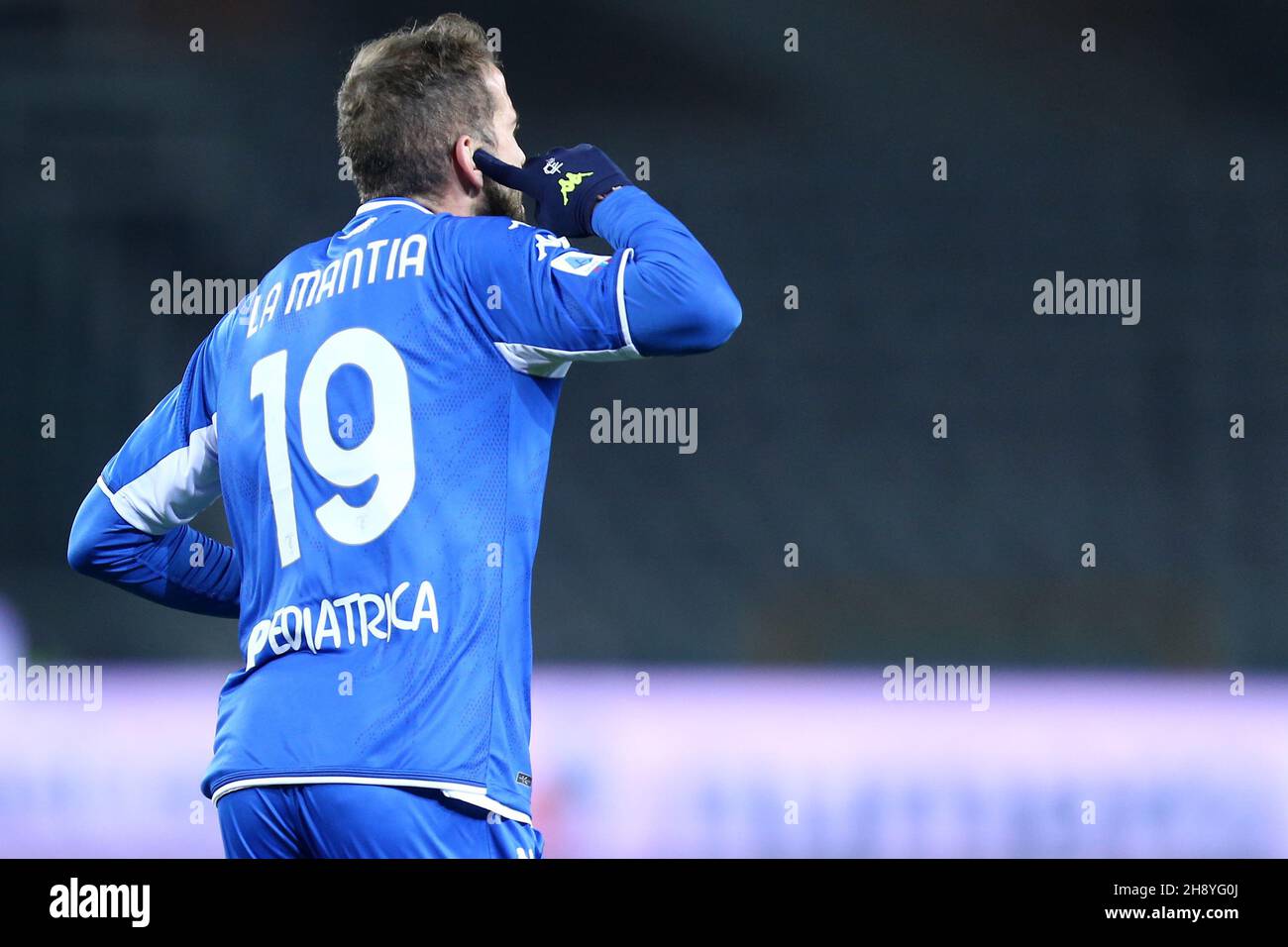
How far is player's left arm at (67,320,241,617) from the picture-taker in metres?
1.95

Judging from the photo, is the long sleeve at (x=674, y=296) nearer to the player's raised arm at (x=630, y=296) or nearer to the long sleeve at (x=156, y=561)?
the player's raised arm at (x=630, y=296)

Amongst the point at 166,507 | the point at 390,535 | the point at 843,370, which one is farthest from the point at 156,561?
the point at 843,370

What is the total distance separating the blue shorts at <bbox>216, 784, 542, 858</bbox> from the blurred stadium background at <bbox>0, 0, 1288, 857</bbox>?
11.0 ft

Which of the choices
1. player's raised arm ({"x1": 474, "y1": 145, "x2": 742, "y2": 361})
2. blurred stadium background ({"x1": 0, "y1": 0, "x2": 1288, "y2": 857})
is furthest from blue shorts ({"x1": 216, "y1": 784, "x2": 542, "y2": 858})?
blurred stadium background ({"x1": 0, "y1": 0, "x2": 1288, "y2": 857})

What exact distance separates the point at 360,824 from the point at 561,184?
2.78ft

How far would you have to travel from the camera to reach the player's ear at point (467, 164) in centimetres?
189

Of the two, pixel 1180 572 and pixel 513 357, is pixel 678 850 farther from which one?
pixel 513 357

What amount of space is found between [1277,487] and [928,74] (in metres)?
2.24

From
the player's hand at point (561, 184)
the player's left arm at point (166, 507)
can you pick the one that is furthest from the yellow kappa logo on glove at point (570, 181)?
the player's left arm at point (166, 507)

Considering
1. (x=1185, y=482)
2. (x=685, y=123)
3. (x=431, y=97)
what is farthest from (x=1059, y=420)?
(x=431, y=97)

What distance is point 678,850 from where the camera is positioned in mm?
4754

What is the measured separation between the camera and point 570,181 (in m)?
1.89

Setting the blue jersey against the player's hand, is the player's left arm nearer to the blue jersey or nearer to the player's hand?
the blue jersey

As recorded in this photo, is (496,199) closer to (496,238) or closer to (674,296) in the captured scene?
(496,238)
